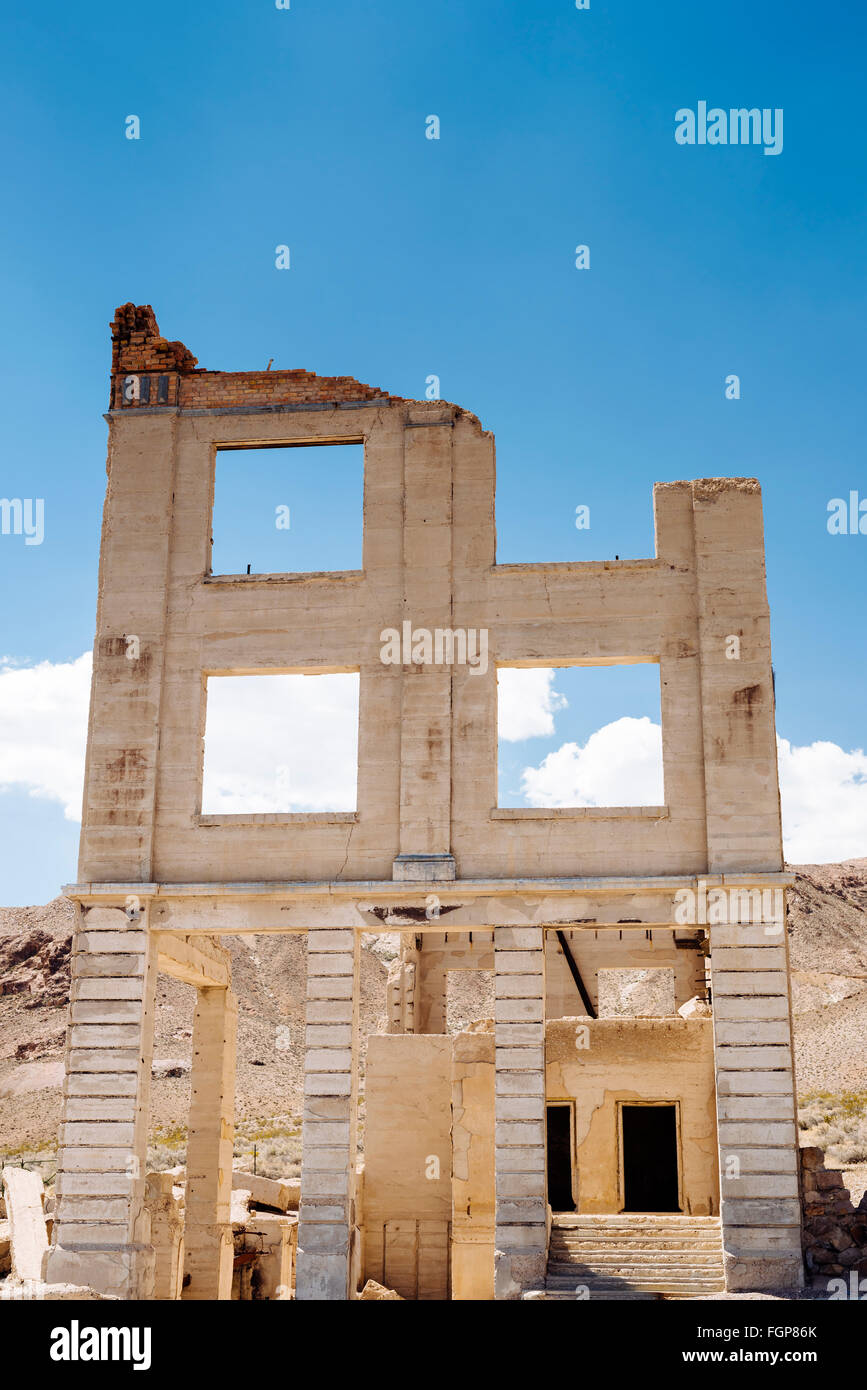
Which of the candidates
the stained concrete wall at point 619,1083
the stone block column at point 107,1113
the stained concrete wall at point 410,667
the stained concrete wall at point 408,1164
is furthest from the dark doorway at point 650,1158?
the stone block column at point 107,1113

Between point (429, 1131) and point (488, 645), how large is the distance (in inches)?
440

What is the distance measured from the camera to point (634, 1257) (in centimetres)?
1841

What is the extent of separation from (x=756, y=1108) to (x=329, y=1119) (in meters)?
5.26

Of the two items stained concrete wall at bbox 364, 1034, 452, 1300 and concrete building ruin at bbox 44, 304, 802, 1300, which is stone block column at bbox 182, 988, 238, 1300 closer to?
concrete building ruin at bbox 44, 304, 802, 1300

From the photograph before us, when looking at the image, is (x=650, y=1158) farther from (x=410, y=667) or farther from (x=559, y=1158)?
(x=410, y=667)

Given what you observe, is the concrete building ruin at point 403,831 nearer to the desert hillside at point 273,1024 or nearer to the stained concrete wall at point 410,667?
the stained concrete wall at point 410,667

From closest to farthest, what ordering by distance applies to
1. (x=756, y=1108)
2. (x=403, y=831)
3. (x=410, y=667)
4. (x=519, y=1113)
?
(x=756, y=1108) → (x=519, y=1113) → (x=403, y=831) → (x=410, y=667)

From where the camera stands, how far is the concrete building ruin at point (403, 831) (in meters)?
16.5

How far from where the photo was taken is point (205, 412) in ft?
64.7

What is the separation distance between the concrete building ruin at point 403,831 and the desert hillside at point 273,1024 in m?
12.4

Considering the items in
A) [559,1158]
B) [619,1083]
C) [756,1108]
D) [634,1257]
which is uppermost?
[619,1083]

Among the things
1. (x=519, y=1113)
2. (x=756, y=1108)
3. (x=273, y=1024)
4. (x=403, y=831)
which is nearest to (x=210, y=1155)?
(x=519, y=1113)

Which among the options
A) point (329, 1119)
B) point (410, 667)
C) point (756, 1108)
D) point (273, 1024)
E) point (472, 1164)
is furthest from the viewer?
point (273, 1024)

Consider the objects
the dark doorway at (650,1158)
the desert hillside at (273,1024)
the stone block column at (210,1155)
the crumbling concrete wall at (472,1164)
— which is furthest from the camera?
the desert hillside at (273,1024)
